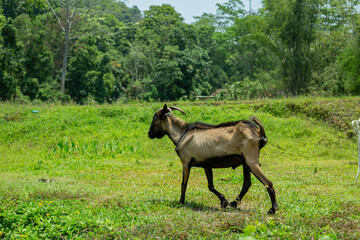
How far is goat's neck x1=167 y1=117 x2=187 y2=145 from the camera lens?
24.6 feet

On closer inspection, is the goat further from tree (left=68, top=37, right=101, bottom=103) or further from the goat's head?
tree (left=68, top=37, right=101, bottom=103)

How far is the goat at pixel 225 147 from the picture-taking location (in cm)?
632

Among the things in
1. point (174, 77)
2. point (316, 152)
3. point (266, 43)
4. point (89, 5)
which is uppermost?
point (89, 5)

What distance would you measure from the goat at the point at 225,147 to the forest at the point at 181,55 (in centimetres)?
732

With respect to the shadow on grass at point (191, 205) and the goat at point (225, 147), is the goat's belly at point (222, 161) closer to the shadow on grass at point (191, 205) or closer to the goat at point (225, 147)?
the goat at point (225, 147)

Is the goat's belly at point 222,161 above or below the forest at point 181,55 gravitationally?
below

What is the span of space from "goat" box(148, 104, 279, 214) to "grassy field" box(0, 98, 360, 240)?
1.79 feet

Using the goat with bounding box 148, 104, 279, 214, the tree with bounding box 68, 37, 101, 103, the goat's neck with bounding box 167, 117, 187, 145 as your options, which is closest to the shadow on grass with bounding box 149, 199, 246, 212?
the goat with bounding box 148, 104, 279, 214

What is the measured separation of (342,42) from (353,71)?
6.11m

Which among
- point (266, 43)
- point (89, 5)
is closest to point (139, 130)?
point (266, 43)

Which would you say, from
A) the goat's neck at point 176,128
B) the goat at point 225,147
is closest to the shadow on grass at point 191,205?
the goat at point 225,147

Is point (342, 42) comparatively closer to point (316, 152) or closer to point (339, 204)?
point (316, 152)

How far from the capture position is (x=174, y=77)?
3641cm

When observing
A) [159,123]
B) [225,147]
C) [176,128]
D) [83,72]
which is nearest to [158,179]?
[159,123]
